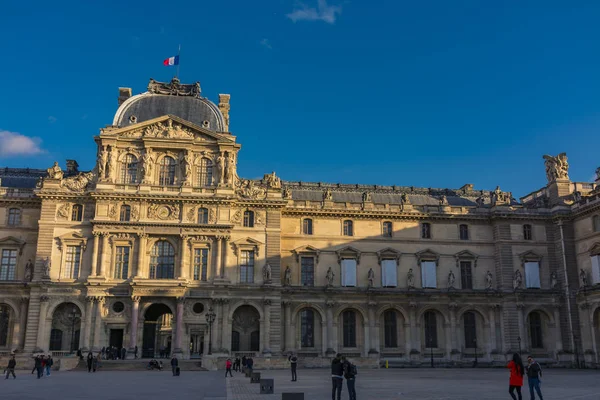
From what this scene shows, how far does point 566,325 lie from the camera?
6300 cm

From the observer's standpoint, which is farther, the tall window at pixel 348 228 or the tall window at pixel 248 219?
the tall window at pixel 348 228

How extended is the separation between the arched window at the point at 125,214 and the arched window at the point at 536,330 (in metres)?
42.6

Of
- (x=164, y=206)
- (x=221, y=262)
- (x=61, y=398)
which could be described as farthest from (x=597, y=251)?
(x=61, y=398)

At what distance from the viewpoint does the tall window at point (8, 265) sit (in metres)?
58.1

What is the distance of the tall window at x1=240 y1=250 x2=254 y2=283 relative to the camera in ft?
193

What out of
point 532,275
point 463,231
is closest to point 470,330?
point 532,275

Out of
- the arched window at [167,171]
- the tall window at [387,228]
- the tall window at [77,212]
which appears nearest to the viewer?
the tall window at [77,212]

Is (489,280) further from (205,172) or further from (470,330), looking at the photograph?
(205,172)

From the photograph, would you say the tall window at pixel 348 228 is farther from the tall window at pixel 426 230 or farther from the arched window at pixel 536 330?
the arched window at pixel 536 330

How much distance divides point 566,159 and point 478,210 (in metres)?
11.2

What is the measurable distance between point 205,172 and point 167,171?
3.73 meters

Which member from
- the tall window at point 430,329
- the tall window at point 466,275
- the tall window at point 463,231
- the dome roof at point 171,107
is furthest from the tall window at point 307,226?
the tall window at point 466,275

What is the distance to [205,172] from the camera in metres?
60.8

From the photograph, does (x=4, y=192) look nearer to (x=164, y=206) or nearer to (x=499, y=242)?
(x=164, y=206)
